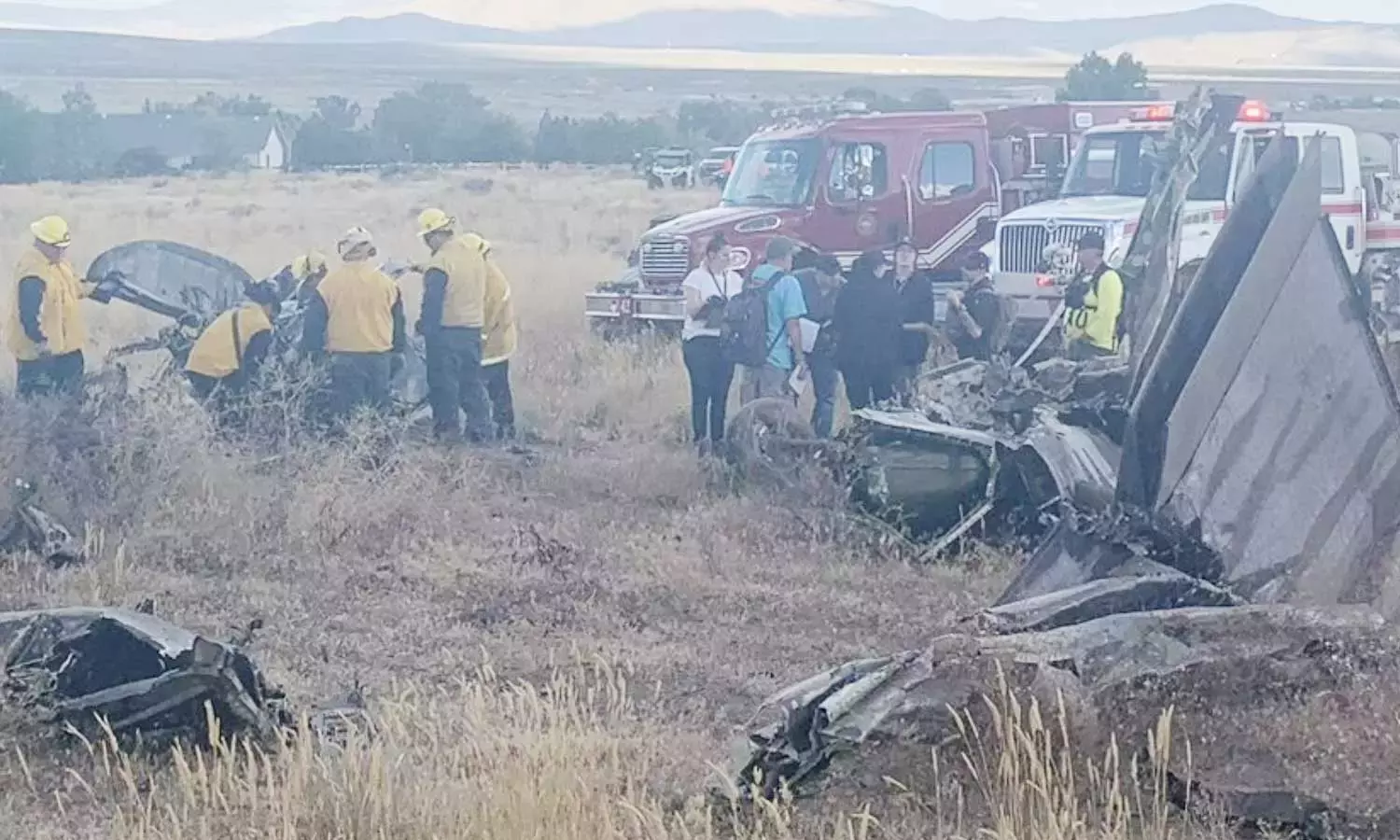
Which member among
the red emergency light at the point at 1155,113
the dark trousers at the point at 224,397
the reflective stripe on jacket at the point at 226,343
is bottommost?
the dark trousers at the point at 224,397

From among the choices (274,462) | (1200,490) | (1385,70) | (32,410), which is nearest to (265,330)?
(274,462)

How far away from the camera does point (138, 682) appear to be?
5961 millimetres

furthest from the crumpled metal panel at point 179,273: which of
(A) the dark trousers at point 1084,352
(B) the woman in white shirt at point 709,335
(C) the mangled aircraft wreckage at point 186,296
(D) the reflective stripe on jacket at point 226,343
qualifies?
(A) the dark trousers at point 1084,352

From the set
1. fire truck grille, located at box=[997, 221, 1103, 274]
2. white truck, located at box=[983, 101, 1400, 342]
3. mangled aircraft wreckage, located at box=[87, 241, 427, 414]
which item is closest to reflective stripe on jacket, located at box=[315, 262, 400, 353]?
mangled aircraft wreckage, located at box=[87, 241, 427, 414]

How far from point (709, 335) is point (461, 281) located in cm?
163

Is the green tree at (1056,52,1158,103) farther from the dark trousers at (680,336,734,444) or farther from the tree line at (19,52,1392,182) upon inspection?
the dark trousers at (680,336,734,444)

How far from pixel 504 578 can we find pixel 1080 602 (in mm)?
3378

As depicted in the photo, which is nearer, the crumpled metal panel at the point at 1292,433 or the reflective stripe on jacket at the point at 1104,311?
the crumpled metal panel at the point at 1292,433

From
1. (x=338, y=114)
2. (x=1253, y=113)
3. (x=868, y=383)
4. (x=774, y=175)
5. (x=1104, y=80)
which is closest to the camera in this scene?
(x=868, y=383)

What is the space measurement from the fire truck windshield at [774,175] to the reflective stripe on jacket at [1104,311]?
608cm

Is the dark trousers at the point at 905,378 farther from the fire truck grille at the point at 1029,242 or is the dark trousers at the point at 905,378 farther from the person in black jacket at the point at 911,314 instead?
the fire truck grille at the point at 1029,242

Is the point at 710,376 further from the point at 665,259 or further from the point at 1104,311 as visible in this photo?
the point at 665,259

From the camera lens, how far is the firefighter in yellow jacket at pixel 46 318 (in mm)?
11039

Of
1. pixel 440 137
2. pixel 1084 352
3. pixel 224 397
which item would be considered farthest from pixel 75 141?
pixel 1084 352
